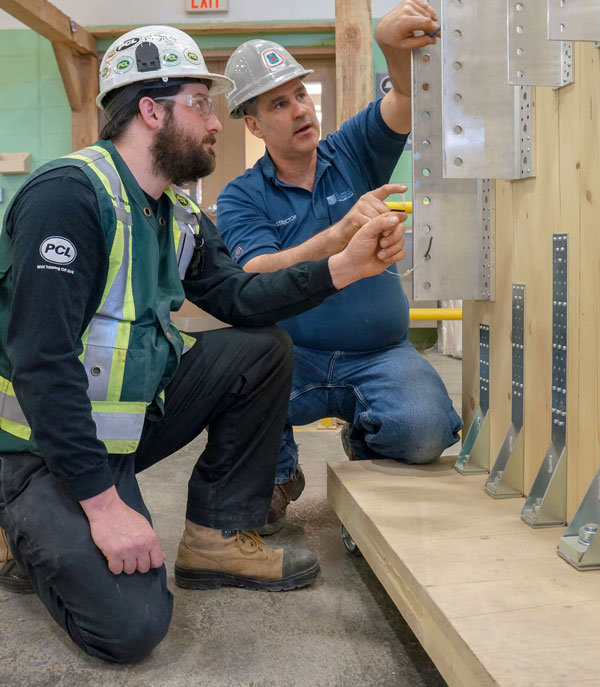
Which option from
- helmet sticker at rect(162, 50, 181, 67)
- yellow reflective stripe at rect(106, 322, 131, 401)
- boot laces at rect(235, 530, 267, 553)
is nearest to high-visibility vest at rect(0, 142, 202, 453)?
yellow reflective stripe at rect(106, 322, 131, 401)

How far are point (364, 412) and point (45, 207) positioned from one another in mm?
1001

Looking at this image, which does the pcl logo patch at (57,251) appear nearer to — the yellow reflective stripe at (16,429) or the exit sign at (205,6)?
the yellow reflective stripe at (16,429)

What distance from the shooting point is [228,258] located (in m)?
1.90

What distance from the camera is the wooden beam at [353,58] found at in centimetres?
348

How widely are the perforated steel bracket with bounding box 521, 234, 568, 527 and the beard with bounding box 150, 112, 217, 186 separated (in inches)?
30.8

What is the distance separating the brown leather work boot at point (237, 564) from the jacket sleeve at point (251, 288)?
0.51 m

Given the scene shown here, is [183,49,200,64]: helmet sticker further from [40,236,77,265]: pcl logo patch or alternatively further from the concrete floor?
the concrete floor

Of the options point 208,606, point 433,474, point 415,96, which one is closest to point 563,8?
point 415,96

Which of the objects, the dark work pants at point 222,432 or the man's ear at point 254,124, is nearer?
the dark work pants at point 222,432

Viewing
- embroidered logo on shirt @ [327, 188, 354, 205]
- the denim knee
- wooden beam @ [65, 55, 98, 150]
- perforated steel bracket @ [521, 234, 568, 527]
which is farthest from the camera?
wooden beam @ [65, 55, 98, 150]

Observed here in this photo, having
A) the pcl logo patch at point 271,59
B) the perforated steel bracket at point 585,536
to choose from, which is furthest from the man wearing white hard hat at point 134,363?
the perforated steel bracket at point 585,536

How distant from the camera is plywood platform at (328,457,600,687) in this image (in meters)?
0.97

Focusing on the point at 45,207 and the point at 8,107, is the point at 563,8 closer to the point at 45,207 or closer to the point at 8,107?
the point at 45,207

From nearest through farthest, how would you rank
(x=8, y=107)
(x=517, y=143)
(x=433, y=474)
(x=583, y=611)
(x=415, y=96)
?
1. (x=583, y=611)
2. (x=517, y=143)
3. (x=415, y=96)
4. (x=433, y=474)
5. (x=8, y=107)
